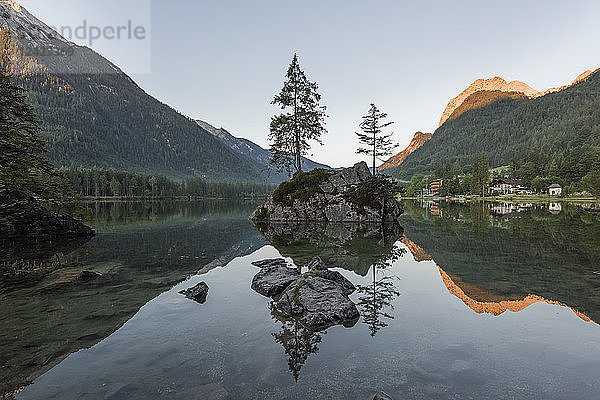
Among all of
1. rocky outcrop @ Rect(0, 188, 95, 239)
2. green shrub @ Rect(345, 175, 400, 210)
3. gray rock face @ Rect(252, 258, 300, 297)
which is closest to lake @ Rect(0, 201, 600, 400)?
gray rock face @ Rect(252, 258, 300, 297)

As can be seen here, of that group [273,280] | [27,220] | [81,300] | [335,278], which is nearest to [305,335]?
[335,278]

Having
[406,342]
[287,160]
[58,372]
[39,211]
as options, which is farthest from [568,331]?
[287,160]

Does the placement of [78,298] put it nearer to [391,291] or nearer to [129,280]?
[129,280]

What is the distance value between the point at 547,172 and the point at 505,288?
6867 inches

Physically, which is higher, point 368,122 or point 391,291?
point 368,122

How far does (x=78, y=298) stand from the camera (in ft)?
38.0

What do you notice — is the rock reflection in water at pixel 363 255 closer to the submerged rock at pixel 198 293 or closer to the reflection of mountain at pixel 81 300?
the reflection of mountain at pixel 81 300

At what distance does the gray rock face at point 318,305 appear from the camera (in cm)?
948

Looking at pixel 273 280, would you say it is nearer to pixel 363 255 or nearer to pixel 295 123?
pixel 363 255

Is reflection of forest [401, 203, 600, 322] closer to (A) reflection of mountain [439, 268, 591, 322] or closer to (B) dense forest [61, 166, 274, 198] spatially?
(A) reflection of mountain [439, 268, 591, 322]

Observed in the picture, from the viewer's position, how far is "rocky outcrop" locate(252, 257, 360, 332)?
960 cm

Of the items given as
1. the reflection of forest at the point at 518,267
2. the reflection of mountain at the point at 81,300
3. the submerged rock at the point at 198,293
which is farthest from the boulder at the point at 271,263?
the reflection of forest at the point at 518,267

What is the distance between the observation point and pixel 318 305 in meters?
10.3

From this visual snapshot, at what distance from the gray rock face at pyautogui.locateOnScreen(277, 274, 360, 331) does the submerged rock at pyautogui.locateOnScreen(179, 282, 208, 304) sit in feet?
11.0
